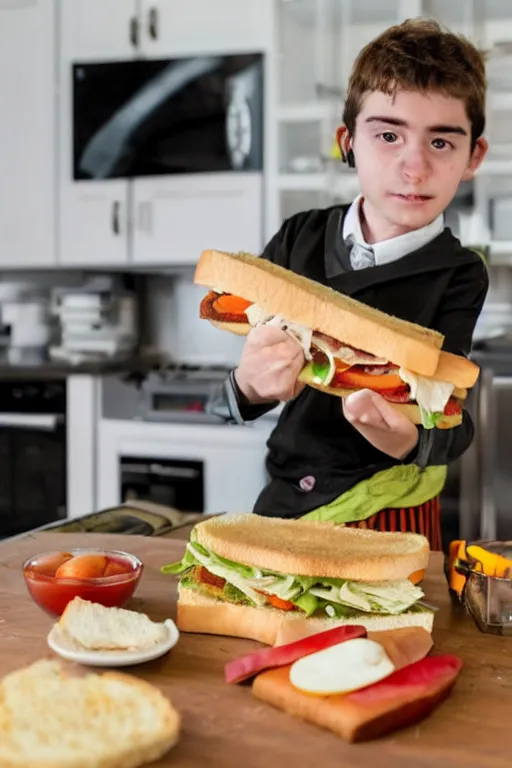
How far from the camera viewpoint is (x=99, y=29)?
3641 mm

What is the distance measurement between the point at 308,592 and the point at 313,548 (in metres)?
0.07

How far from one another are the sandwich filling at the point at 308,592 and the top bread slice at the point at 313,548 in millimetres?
13

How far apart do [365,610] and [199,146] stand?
2766 mm

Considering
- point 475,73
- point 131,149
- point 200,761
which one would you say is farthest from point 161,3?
point 200,761

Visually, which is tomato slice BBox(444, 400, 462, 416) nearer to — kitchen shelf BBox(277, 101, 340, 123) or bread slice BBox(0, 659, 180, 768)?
bread slice BBox(0, 659, 180, 768)

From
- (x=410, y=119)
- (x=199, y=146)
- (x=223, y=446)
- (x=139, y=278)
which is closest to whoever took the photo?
(x=410, y=119)

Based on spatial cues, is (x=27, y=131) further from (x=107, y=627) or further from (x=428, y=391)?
(x=107, y=627)

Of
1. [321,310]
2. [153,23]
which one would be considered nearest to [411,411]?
[321,310]

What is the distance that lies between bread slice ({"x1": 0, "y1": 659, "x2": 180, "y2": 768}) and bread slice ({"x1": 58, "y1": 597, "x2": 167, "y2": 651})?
7cm

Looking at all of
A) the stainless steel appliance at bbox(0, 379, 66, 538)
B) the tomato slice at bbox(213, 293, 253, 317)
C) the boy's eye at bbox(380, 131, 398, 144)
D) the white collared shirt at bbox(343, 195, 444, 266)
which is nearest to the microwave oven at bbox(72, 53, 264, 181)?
the stainless steel appliance at bbox(0, 379, 66, 538)

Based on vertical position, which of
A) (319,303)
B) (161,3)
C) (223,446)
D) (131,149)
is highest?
(161,3)

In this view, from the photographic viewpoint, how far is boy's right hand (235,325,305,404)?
1.20 metres

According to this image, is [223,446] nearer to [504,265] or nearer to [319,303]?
[504,265]

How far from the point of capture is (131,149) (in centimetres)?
358
